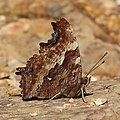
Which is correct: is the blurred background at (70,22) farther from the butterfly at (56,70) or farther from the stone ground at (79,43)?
the butterfly at (56,70)

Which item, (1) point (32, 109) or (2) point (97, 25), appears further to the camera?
(2) point (97, 25)

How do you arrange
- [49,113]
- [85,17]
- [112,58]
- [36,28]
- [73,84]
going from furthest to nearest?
[85,17] → [36,28] → [112,58] → [73,84] → [49,113]

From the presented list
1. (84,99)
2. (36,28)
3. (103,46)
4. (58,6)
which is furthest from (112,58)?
(84,99)

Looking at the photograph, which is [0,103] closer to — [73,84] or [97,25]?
[73,84]

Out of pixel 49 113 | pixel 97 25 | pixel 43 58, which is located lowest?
pixel 49 113

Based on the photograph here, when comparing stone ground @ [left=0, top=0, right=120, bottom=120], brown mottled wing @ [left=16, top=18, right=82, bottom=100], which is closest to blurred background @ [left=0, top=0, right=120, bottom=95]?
stone ground @ [left=0, top=0, right=120, bottom=120]

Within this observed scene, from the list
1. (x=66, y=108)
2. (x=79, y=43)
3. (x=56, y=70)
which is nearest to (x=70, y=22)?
(x=79, y=43)

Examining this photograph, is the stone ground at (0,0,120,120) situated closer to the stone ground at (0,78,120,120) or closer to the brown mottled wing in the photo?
the stone ground at (0,78,120,120)

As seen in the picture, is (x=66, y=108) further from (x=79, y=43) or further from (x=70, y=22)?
(x=70, y=22)
